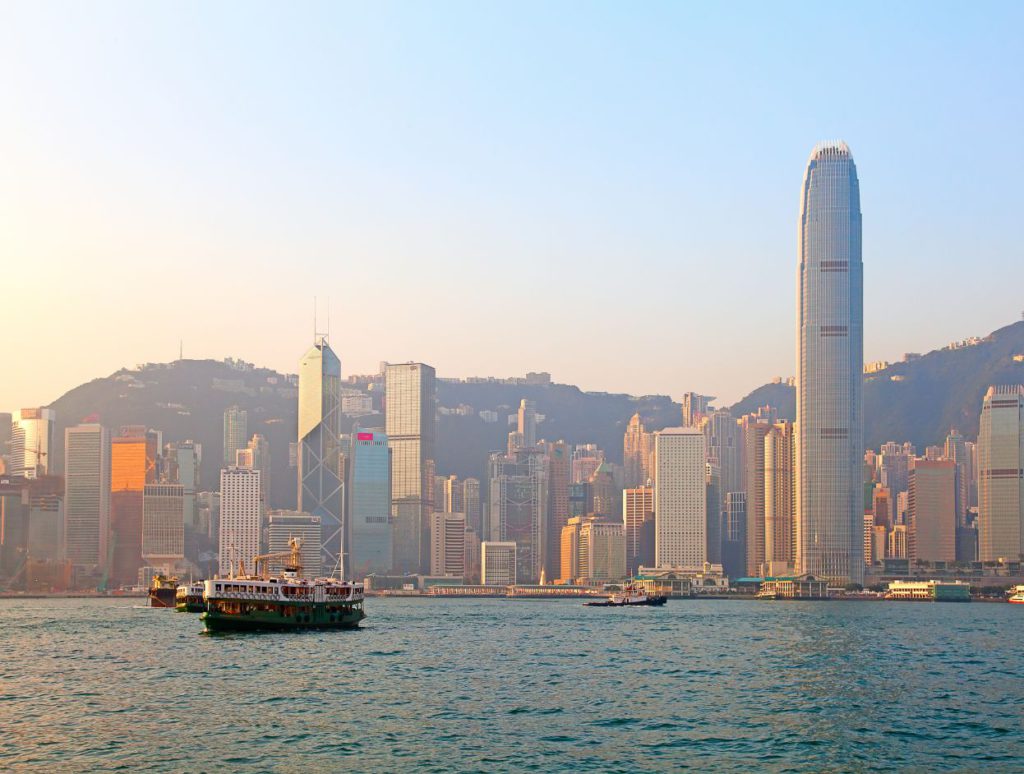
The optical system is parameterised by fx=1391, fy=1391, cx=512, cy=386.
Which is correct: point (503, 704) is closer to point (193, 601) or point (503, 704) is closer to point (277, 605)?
point (277, 605)

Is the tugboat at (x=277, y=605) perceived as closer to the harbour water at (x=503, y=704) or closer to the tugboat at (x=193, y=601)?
the harbour water at (x=503, y=704)

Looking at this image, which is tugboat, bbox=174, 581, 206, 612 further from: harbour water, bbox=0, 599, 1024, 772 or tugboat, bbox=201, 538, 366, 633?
harbour water, bbox=0, 599, 1024, 772

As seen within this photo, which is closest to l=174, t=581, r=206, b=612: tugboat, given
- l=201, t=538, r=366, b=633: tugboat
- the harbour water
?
l=201, t=538, r=366, b=633: tugboat

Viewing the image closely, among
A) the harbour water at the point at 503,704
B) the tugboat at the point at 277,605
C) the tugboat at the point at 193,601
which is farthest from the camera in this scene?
the tugboat at the point at 193,601

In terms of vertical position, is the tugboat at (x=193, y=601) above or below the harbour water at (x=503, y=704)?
below

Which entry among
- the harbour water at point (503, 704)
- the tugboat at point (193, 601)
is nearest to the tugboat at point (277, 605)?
the harbour water at point (503, 704)

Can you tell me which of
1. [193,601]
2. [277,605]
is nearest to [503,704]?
[277,605]
